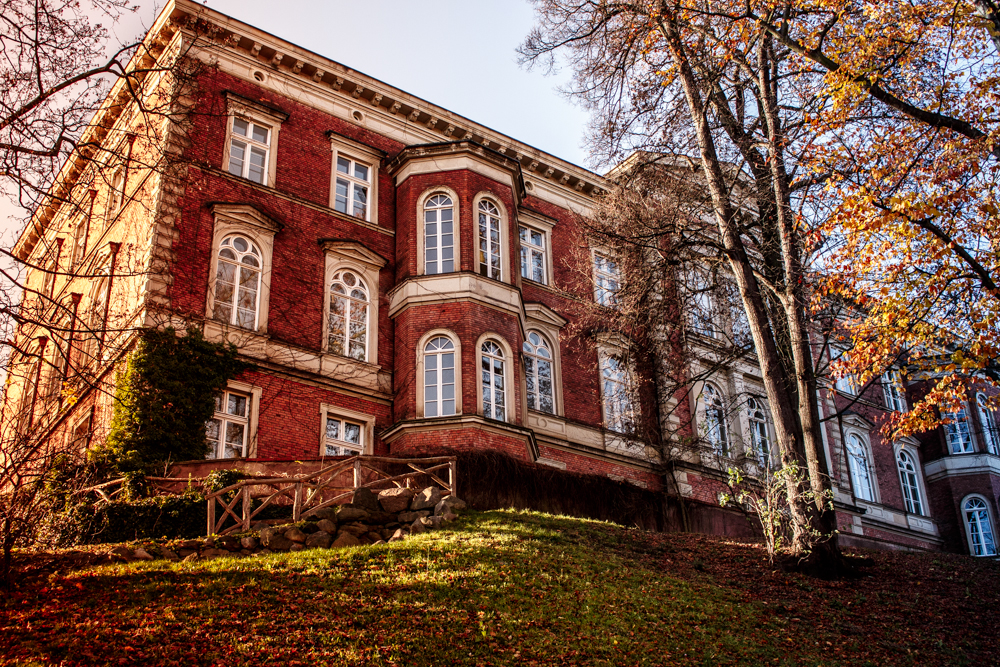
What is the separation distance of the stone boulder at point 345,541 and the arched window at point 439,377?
21.5 feet

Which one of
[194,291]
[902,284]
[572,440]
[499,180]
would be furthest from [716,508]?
[194,291]

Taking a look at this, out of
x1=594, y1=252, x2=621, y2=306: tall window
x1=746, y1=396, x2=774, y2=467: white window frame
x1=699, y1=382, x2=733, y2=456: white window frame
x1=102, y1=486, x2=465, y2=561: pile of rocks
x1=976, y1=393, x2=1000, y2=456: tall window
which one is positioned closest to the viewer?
x1=102, y1=486, x2=465, y2=561: pile of rocks

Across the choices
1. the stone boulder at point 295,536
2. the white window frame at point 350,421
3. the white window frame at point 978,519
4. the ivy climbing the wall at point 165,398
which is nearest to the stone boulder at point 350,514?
the stone boulder at point 295,536

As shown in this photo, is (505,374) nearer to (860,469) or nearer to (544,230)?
(544,230)

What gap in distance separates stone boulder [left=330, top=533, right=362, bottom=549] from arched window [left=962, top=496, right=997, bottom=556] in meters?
27.3

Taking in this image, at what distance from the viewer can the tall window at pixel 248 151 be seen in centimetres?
2241

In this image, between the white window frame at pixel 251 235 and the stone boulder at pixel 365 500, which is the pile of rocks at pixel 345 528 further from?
the white window frame at pixel 251 235

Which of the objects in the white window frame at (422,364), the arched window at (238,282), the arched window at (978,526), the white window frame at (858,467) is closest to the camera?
the arched window at (238,282)

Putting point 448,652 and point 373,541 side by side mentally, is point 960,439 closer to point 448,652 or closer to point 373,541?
point 373,541

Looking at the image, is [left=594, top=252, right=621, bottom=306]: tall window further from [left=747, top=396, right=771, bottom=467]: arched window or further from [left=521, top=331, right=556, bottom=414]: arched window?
[left=747, top=396, right=771, bottom=467]: arched window

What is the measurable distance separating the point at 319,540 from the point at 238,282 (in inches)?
324

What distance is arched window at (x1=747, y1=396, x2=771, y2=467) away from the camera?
2914cm

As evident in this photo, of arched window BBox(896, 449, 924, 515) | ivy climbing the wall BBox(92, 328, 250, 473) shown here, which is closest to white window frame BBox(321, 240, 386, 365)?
ivy climbing the wall BBox(92, 328, 250, 473)

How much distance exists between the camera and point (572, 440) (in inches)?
975
